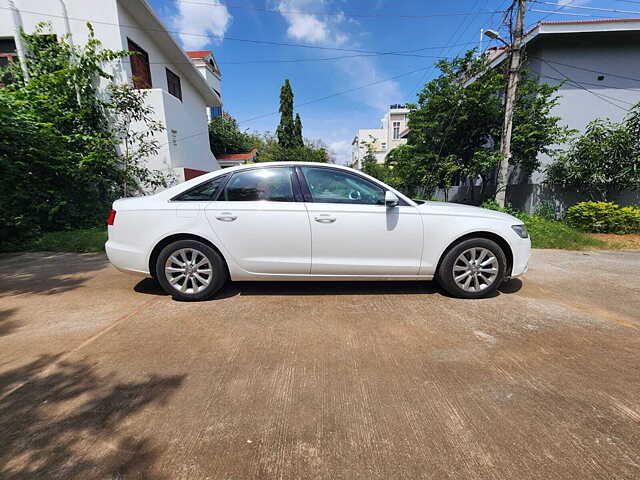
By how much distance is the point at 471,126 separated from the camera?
1004cm

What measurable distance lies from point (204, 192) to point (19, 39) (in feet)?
32.5

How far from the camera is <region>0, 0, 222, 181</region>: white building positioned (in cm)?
812

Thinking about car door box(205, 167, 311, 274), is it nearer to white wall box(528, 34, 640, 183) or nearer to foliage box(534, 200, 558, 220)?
foliage box(534, 200, 558, 220)

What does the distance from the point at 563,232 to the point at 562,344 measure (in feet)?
19.1

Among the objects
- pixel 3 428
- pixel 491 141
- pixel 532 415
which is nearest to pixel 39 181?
pixel 3 428

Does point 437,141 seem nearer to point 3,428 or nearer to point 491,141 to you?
point 491,141

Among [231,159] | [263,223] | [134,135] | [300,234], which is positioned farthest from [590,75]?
[231,159]

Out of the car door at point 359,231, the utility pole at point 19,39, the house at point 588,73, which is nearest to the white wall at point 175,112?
the utility pole at point 19,39

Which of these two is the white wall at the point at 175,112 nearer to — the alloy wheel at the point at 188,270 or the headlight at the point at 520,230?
the alloy wheel at the point at 188,270

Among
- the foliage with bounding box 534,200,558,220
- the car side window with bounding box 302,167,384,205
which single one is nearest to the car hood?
the car side window with bounding box 302,167,384,205

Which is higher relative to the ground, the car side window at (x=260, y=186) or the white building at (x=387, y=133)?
the white building at (x=387, y=133)

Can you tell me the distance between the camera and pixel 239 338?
2406 mm

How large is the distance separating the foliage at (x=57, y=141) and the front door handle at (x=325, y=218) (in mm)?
6740

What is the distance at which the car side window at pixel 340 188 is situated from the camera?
3078 mm
